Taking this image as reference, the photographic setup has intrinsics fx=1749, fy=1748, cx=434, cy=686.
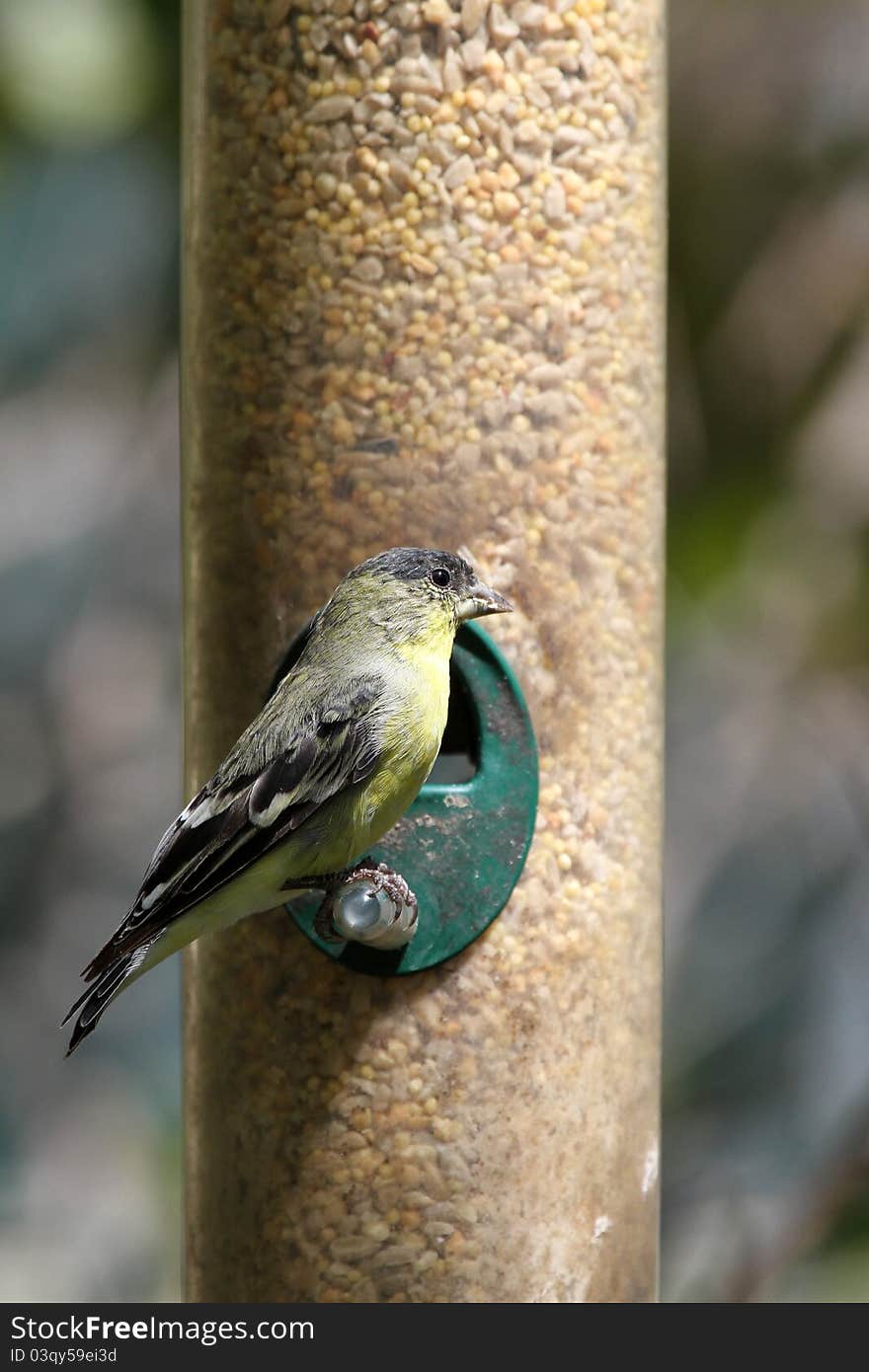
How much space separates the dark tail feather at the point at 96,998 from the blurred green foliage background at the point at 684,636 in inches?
157

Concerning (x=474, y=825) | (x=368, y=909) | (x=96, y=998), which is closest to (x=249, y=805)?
(x=368, y=909)

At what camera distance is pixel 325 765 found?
3.31m

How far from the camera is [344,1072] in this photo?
11.7ft

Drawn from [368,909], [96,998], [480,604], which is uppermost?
[480,604]

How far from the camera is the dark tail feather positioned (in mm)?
3059

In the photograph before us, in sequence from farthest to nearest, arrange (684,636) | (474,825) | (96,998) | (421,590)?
(684,636), (474,825), (421,590), (96,998)

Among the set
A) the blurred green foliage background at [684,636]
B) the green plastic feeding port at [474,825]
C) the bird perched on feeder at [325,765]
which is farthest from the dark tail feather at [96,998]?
the blurred green foliage background at [684,636]

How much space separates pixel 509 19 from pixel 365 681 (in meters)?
1.42

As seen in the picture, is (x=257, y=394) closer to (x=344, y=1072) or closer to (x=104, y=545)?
(x=344, y=1072)

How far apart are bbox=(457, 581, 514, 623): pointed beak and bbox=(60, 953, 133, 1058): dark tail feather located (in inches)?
36.9

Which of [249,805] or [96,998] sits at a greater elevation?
[249,805]

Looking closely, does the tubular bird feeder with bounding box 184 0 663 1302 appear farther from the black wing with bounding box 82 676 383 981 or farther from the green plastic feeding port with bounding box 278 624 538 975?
the black wing with bounding box 82 676 383 981

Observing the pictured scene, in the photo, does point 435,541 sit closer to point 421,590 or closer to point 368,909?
point 421,590

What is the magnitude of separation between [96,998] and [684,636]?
4530 millimetres
